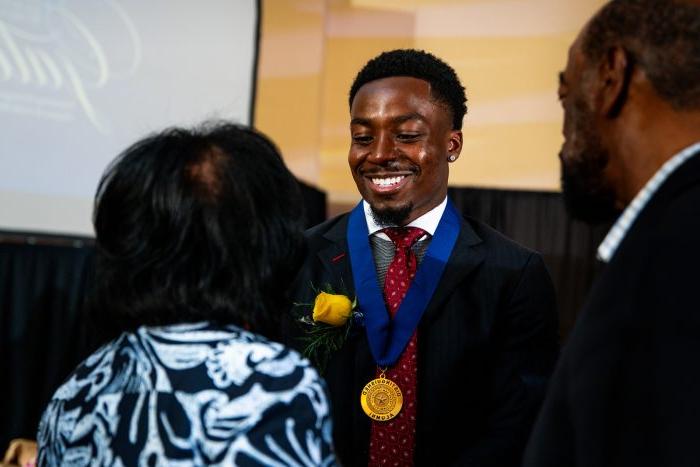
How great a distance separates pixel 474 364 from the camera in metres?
2.06

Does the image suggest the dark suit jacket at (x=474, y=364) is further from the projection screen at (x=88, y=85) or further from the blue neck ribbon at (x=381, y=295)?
the projection screen at (x=88, y=85)

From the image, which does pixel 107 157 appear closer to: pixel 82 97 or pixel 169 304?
pixel 82 97

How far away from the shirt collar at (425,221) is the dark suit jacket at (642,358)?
1037 mm

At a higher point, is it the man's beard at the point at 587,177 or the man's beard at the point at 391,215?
the man's beard at the point at 587,177

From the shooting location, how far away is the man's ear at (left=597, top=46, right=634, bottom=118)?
4.35 feet

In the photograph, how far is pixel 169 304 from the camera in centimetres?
130

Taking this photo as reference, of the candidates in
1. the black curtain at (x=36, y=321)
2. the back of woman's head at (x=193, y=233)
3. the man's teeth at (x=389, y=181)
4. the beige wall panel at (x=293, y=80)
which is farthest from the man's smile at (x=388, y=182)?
the beige wall panel at (x=293, y=80)

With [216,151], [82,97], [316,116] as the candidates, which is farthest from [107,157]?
[216,151]

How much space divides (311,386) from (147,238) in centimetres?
34

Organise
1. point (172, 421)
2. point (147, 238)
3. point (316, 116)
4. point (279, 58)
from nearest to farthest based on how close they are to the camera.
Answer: point (172, 421), point (147, 238), point (279, 58), point (316, 116)

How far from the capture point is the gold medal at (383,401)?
2.01 meters

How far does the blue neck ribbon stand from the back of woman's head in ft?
2.42

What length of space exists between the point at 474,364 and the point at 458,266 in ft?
0.82

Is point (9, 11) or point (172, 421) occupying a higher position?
point (9, 11)
